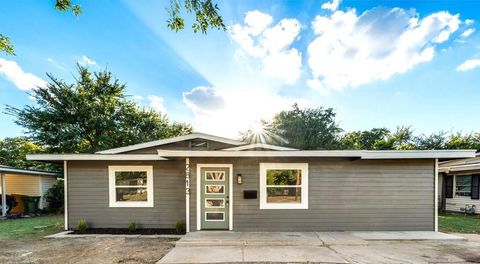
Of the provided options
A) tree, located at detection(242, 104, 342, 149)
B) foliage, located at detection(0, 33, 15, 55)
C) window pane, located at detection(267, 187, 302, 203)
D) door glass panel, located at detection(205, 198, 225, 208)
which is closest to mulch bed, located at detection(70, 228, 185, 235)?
door glass panel, located at detection(205, 198, 225, 208)

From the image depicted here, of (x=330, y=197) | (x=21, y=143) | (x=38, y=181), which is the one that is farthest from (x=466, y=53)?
(x=21, y=143)

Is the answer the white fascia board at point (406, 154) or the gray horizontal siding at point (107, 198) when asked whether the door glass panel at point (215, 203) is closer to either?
the gray horizontal siding at point (107, 198)

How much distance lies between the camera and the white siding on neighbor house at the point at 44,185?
13.8 m

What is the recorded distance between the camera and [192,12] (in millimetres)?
4492

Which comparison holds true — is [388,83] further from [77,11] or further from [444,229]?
[77,11]

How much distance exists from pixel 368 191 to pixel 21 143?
38525 millimetres

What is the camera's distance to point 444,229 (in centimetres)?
815

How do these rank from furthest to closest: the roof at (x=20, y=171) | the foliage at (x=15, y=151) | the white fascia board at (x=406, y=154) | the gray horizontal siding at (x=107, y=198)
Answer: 1. the foliage at (x=15, y=151)
2. the roof at (x=20, y=171)
3. the gray horizontal siding at (x=107, y=198)
4. the white fascia board at (x=406, y=154)

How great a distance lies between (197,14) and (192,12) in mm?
96

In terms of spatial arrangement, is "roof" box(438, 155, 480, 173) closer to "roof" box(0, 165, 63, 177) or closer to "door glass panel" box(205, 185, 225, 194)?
"door glass panel" box(205, 185, 225, 194)

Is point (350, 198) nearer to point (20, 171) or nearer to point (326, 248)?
point (326, 248)

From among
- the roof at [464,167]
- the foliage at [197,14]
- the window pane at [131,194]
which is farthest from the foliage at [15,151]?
the roof at [464,167]

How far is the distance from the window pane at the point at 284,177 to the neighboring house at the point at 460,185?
31.9 ft

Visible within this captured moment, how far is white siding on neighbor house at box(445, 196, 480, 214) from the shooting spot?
11.7m
